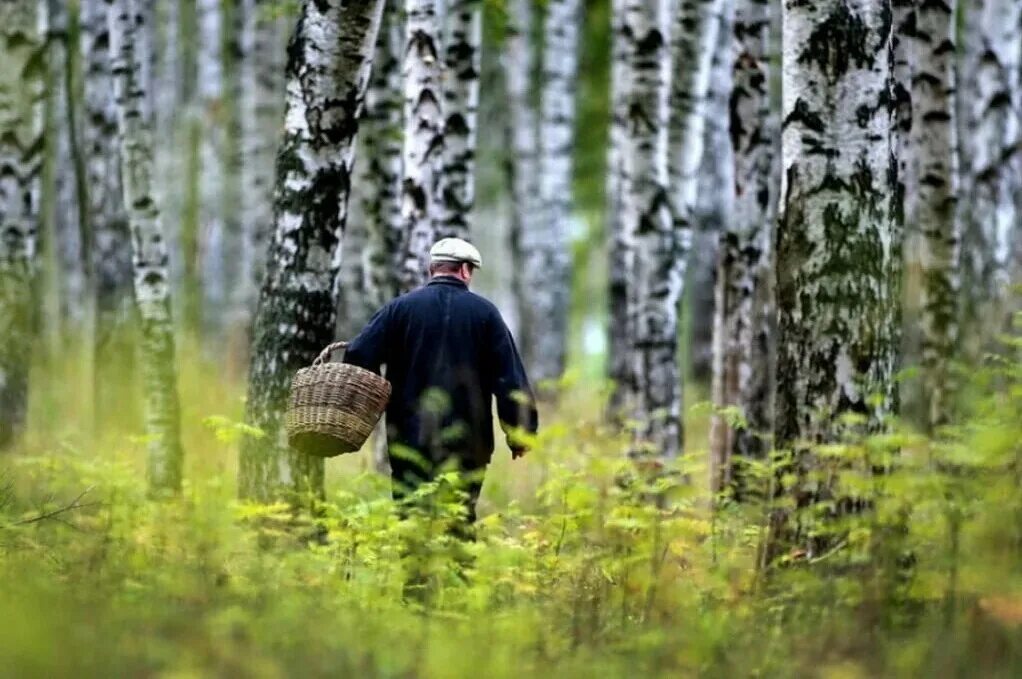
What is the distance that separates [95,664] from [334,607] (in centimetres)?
144

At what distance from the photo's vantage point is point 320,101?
8.57 m

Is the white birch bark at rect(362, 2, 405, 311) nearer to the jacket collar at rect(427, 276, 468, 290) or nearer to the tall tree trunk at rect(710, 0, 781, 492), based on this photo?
the tall tree trunk at rect(710, 0, 781, 492)

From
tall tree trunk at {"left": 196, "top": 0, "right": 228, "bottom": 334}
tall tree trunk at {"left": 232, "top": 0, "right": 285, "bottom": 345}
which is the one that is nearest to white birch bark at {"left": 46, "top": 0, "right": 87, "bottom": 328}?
tall tree trunk at {"left": 196, "top": 0, "right": 228, "bottom": 334}

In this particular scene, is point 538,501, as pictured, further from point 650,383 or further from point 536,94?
point 536,94

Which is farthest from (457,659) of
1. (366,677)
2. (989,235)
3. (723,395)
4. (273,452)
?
(989,235)

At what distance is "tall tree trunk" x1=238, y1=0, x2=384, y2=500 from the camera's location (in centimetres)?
855

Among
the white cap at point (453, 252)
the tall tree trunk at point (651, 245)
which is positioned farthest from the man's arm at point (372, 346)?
the tall tree trunk at point (651, 245)

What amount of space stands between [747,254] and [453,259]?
3702 millimetres

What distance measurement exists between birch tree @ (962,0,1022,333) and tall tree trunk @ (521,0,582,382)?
239 inches

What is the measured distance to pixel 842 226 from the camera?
713 centimetres

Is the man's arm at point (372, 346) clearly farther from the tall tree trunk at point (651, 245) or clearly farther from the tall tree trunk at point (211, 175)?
the tall tree trunk at point (211, 175)

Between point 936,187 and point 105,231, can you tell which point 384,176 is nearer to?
point 105,231

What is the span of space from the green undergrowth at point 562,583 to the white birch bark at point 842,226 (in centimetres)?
39

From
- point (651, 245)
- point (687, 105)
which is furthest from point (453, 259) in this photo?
point (687, 105)
